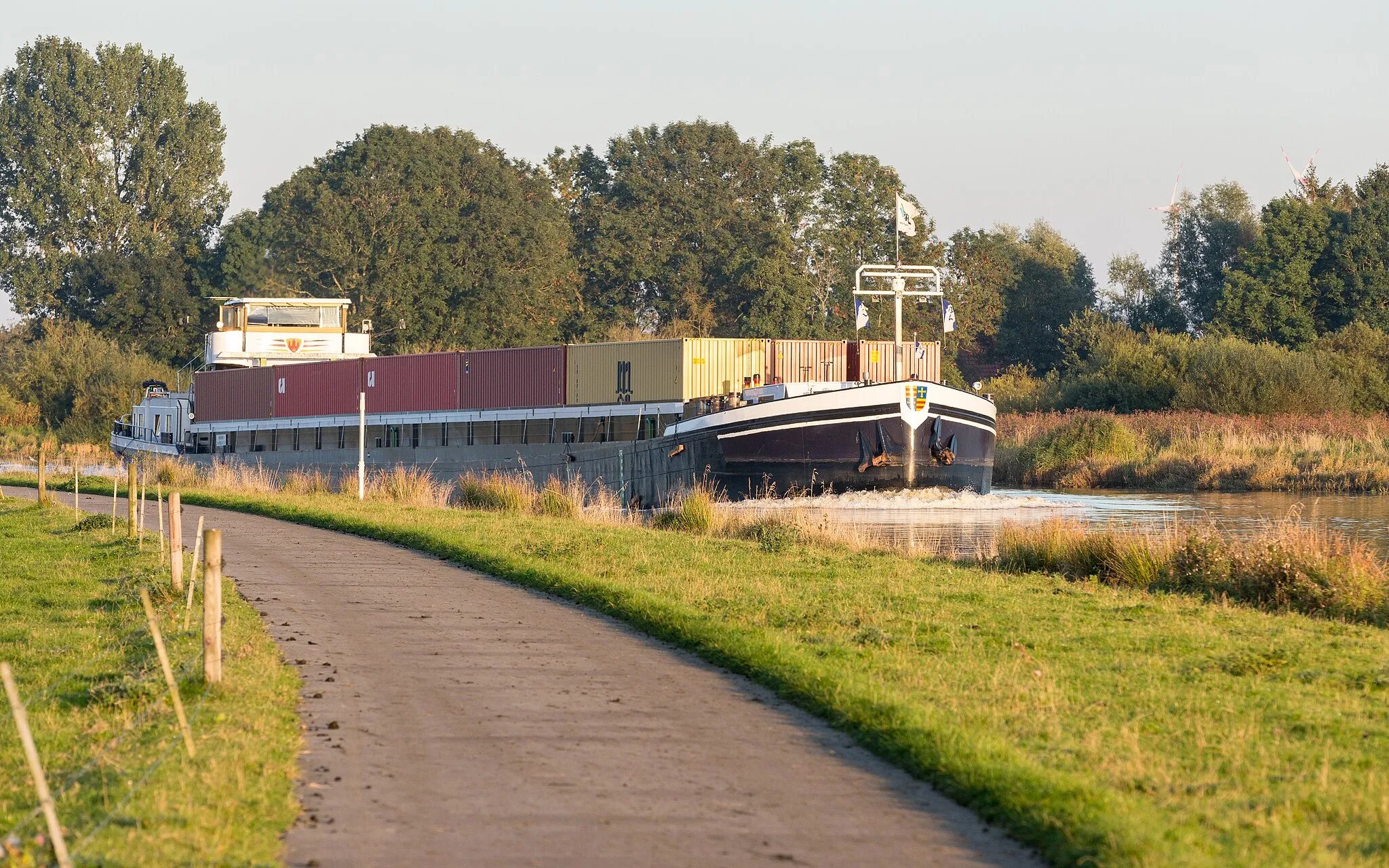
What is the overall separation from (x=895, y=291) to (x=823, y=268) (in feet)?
158

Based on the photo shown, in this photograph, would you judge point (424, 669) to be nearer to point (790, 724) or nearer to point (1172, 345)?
point (790, 724)

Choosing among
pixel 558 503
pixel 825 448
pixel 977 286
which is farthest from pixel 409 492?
pixel 977 286

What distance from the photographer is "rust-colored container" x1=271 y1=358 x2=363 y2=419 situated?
166ft

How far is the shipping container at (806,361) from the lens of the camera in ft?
144

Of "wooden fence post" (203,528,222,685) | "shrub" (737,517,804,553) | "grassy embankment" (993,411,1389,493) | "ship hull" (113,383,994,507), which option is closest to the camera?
"wooden fence post" (203,528,222,685)

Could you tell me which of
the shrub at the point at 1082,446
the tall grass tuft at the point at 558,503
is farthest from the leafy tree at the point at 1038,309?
the tall grass tuft at the point at 558,503

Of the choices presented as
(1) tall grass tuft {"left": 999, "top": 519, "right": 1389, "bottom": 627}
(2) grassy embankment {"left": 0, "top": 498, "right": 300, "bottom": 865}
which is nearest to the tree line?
(1) tall grass tuft {"left": 999, "top": 519, "right": 1389, "bottom": 627}

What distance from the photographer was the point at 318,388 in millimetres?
51844

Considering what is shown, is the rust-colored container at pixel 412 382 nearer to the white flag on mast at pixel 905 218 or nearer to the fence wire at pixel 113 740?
the white flag on mast at pixel 905 218

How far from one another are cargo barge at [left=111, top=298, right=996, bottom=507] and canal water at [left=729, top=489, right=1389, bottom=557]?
1.97 feet

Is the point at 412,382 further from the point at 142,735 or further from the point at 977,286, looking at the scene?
the point at 977,286

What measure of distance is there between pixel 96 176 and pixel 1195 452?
75.0 meters

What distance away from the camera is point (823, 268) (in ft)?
285

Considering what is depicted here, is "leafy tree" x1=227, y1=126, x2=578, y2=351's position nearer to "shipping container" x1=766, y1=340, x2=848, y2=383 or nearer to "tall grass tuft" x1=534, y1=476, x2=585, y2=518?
"shipping container" x1=766, y1=340, x2=848, y2=383
